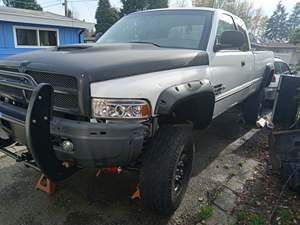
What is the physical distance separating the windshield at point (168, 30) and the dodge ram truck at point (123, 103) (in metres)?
0.01

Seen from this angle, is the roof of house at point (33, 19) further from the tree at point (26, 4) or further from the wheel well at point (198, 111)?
the tree at point (26, 4)

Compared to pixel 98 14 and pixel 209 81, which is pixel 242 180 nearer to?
pixel 209 81

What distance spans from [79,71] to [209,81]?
164 cm

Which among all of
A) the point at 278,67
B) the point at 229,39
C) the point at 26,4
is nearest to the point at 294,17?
the point at 26,4

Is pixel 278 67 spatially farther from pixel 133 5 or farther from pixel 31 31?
pixel 133 5

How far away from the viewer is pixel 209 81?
3168 millimetres

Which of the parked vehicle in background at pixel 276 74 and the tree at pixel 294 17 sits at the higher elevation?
the tree at pixel 294 17

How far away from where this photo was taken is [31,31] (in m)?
13.2

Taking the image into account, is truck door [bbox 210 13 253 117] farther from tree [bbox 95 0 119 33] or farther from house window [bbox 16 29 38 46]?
tree [bbox 95 0 119 33]

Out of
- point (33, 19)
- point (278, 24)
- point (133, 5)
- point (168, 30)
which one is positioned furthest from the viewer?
point (278, 24)

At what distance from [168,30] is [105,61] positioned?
157 centimetres

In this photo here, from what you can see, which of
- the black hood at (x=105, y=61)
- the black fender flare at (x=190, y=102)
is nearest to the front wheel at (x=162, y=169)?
the black fender flare at (x=190, y=102)

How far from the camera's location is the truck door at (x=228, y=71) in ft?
11.5

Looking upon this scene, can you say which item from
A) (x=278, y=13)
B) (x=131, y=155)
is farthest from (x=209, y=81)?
(x=278, y=13)
